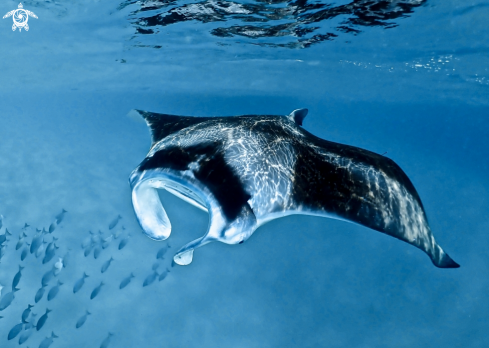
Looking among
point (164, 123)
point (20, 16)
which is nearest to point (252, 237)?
point (164, 123)

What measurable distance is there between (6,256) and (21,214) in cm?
279

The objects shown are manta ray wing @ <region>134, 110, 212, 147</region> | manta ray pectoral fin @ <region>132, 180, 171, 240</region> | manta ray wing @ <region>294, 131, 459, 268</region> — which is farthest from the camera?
manta ray wing @ <region>134, 110, 212, 147</region>

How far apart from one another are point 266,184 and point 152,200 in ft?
5.55

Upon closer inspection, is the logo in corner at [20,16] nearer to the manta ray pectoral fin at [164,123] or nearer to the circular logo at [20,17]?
the circular logo at [20,17]

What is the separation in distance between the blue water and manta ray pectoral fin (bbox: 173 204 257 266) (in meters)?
6.32

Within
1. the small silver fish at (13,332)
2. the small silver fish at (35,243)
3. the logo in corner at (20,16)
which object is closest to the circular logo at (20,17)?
the logo in corner at (20,16)

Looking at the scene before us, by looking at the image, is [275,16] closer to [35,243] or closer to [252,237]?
[252,237]

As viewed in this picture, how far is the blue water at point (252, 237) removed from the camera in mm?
8984

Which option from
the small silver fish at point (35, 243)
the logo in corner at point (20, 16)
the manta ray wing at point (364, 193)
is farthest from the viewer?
the logo in corner at point (20, 16)

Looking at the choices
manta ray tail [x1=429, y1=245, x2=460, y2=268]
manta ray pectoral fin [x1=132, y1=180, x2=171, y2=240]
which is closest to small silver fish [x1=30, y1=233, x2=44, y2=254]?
manta ray pectoral fin [x1=132, y1=180, x2=171, y2=240]

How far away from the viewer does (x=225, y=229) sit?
130 inches

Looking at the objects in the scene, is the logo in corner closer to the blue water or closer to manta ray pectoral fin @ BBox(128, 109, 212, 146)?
the blue water

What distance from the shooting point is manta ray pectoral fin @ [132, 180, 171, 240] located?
13.9 ft

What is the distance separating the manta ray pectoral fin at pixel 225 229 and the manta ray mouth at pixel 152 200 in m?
0.77
